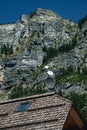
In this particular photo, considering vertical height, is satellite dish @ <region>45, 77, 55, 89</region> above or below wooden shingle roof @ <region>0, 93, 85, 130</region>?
above

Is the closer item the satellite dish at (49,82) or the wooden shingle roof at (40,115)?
the wooden shingle roof at (40,115)

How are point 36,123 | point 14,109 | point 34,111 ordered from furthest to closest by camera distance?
point 14,109
point 34,111
point 36,123

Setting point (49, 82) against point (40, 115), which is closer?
point (40, 115)

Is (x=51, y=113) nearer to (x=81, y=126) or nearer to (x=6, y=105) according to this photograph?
(x=81, y=126)

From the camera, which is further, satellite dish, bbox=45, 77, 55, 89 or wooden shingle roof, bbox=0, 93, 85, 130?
satellite dish, bbox=45, 77, 55, 89

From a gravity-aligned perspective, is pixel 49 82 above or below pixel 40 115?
above

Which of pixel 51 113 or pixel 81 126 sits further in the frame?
pixel 81 126

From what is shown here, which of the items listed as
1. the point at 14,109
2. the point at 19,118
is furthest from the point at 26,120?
the point at 14,109

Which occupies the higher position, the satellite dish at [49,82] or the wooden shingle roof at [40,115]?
the satellite dish at [49,82]
